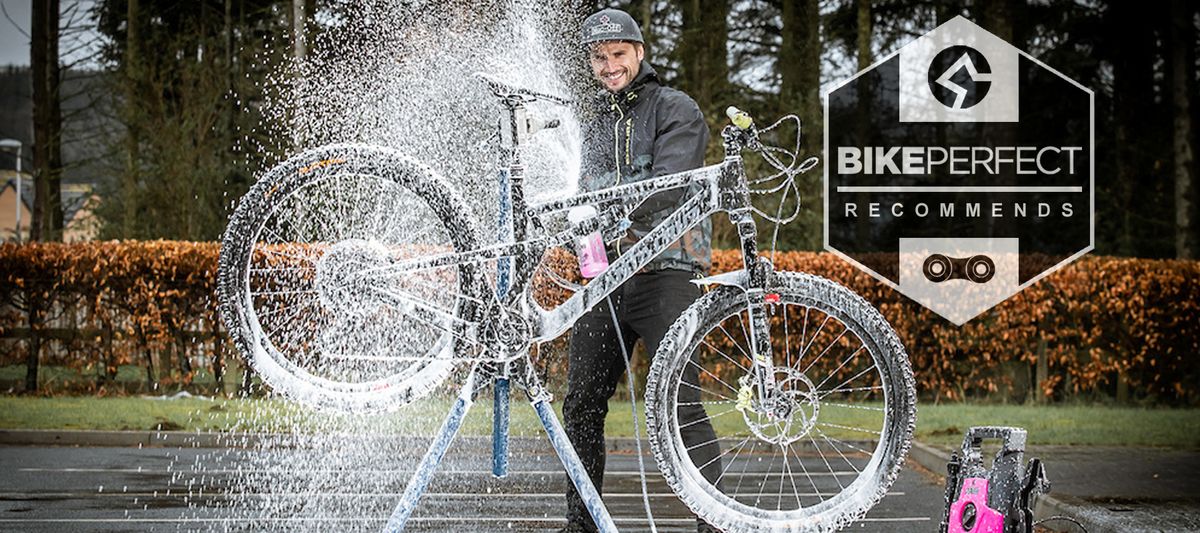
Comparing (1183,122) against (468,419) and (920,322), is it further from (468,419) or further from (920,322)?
(468,419)

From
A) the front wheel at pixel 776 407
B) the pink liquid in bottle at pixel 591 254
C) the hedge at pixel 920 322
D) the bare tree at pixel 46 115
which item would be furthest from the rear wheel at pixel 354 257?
the bare tree at pixel 46 115

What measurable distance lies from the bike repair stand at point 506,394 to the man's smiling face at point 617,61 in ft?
2.09

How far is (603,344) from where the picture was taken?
17.5ft

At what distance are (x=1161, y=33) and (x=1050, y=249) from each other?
422cm

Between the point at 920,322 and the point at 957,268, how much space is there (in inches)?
24.5

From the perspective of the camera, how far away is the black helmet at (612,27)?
196 inches

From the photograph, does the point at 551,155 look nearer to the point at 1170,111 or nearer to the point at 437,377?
the point at 437,377

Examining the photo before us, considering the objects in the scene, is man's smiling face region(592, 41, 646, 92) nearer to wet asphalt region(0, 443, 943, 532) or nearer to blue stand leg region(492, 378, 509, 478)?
blue stand leg region(492, 378, 509, 478)

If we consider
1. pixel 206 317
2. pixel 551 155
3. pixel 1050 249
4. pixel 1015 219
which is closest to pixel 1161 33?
pixel 1050 249

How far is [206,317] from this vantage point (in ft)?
39.4

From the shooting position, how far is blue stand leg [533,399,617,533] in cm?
439

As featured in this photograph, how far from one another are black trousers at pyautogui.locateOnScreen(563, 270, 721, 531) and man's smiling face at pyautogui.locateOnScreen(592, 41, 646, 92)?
75 cm

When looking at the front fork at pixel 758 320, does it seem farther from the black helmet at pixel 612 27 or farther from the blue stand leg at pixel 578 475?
the black helmet at pixel 612 27

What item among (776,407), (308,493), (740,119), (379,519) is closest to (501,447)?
(776,407)
